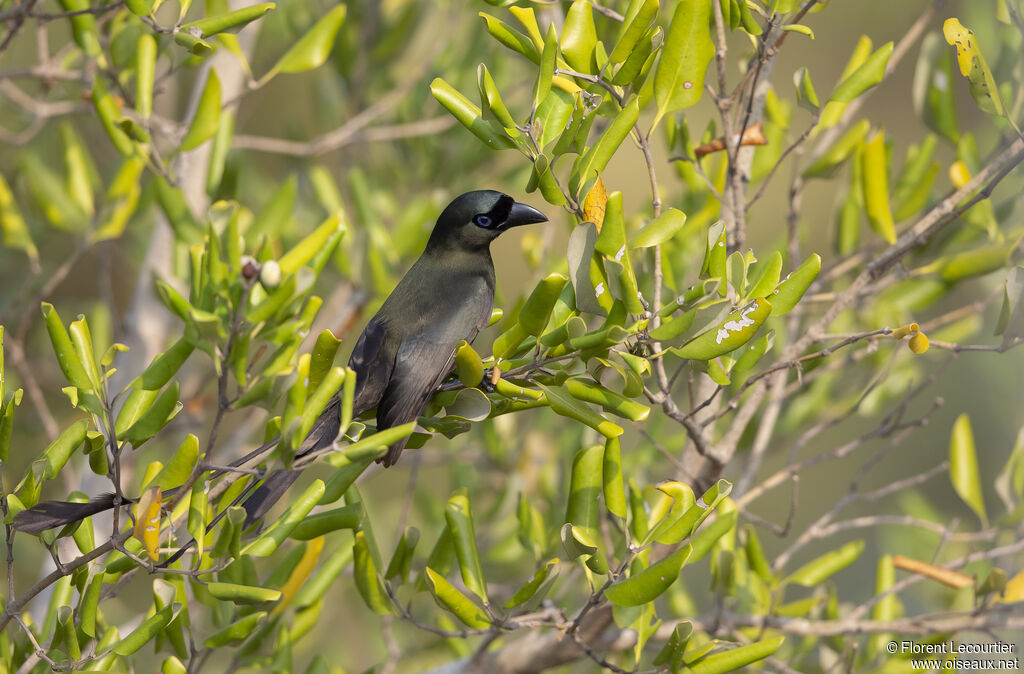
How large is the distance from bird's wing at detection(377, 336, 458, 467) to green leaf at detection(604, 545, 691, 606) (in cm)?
54

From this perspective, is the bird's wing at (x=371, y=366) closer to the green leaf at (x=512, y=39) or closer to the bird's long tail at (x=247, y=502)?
the bird's long tail at (x=247, y=502)

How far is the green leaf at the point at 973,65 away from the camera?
1849 millimetres

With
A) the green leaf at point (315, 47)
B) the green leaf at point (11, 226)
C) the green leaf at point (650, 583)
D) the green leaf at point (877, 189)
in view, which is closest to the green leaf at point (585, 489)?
the green leaf at point (650, 583)

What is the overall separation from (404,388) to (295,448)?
0.70 meters

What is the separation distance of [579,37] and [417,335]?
0.92m

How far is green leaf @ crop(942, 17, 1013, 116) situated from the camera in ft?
6.07

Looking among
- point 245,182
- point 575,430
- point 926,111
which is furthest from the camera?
point 245,182

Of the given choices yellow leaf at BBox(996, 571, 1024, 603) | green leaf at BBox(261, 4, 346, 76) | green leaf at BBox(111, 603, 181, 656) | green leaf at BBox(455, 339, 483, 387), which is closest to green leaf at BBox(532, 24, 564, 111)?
green leaf at BBox(455, 339, 483, 387)

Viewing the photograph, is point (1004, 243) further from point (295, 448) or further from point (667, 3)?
point (295, 448)

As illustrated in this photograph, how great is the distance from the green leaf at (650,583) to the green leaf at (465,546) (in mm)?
312

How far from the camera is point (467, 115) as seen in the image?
1.84 metres

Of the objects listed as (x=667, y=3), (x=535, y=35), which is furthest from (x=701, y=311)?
(x=667, y=3)

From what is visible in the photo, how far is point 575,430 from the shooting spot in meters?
3.38

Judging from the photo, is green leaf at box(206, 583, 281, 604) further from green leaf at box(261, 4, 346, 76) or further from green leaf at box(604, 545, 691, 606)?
green leaf at box(261, 4, 346, 76)
